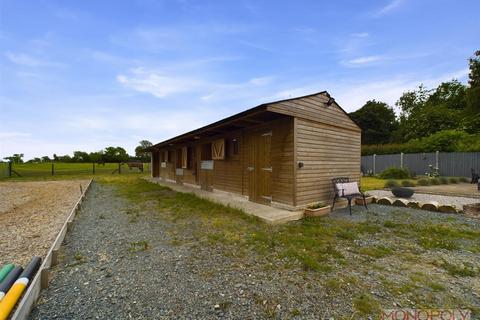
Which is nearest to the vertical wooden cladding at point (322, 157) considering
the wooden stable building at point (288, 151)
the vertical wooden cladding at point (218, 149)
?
the wooden stable building at point (288, 151)

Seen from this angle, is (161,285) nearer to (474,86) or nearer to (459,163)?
(459,163)

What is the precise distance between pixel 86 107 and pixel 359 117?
108ft

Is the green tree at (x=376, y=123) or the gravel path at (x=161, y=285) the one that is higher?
the green tree at (x=376, y=123)

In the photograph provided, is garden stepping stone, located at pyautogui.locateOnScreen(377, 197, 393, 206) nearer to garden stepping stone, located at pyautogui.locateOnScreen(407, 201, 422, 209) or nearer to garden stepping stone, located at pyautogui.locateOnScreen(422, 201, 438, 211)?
garden stepping stone, located at pyautogui.locateOnScreen(407, 201, 422, 209)

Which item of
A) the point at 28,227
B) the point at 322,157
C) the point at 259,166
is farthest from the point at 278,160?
the point at 28,227

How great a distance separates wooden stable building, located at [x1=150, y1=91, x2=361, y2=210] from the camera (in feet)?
15.2

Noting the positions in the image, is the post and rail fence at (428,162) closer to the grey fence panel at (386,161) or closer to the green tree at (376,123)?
the grey fence panel at (386,161)

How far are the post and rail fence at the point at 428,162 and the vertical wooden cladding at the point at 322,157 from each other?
33.8ft

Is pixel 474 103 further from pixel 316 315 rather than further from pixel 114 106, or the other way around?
pixel 114 106

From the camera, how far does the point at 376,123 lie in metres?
29.6

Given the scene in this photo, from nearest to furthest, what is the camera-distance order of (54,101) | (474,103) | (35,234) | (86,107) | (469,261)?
(469,261), (35,234), (54,101), (86,107), (474,103)

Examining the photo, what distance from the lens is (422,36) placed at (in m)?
7.14

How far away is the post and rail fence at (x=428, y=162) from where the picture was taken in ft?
37.6

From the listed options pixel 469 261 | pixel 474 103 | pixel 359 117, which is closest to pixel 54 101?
pixel 469 261
